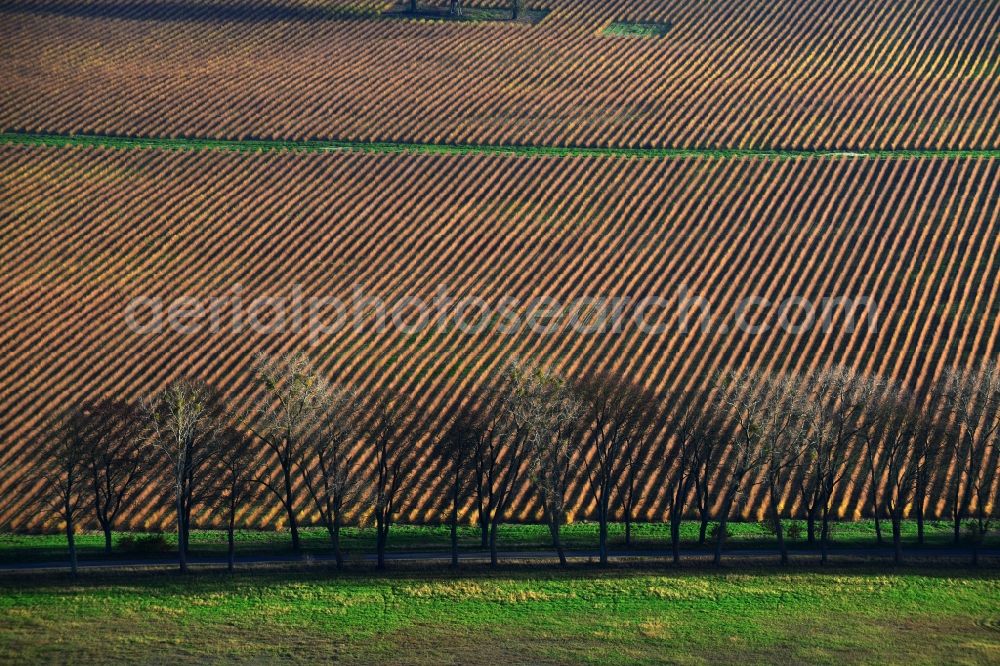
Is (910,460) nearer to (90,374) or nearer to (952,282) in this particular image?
(952,282)

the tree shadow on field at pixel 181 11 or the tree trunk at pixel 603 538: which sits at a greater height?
the tree shadow on field at pixel 181 11

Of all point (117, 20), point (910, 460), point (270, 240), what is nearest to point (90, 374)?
point (270, 240)

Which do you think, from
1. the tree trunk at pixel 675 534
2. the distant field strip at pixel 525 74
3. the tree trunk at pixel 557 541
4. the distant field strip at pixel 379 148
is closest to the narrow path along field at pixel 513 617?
the tree trunk at pixel 557 541

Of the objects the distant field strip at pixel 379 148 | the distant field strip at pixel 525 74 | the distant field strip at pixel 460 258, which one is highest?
the distant field strip at pixel 525 74

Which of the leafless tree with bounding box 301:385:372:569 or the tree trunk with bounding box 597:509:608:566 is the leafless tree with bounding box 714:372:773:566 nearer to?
the tree trunk with bounding box 597:509:608:566

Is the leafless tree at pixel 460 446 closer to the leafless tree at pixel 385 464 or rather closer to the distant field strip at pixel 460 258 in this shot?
the leafless tree at pixel 385 464
